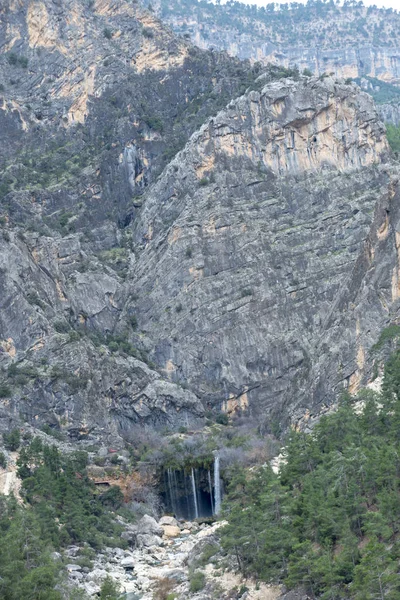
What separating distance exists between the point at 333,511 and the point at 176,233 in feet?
216

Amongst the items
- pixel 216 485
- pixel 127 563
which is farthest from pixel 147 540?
pixel 216 485

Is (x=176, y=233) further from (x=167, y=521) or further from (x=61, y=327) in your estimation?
(x=167, y=521)

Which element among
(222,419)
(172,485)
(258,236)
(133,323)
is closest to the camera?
(172,485)

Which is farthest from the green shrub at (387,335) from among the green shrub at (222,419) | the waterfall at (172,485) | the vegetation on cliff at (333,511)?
the green shrub at (222,419)

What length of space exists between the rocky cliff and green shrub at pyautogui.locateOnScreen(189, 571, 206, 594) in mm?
30296

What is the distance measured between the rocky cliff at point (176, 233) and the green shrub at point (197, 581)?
3030 cm

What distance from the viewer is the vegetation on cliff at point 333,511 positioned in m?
65.8

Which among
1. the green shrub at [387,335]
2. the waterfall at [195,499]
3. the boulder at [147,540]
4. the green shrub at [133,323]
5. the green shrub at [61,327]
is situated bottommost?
the waterfall at [195,499]

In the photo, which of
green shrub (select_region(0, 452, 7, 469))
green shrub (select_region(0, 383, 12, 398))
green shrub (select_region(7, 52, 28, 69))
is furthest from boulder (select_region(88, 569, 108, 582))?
green shrub (select_region(7, 52, 28, 69))

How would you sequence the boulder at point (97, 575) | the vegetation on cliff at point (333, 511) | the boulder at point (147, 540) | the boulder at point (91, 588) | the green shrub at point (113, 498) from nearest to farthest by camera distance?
the vegetation on cliff at point (333, 511) → the boulder at point (91, 588) → the boulder at point (97, 575) → the boulder at point (147, 540) → the green shrub at point (113, 498)

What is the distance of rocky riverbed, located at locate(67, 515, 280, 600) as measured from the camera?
76.4 metres

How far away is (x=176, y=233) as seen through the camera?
135 m

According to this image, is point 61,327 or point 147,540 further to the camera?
point 61,327

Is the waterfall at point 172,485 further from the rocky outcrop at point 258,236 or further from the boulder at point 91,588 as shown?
the boulder at point 91,588
